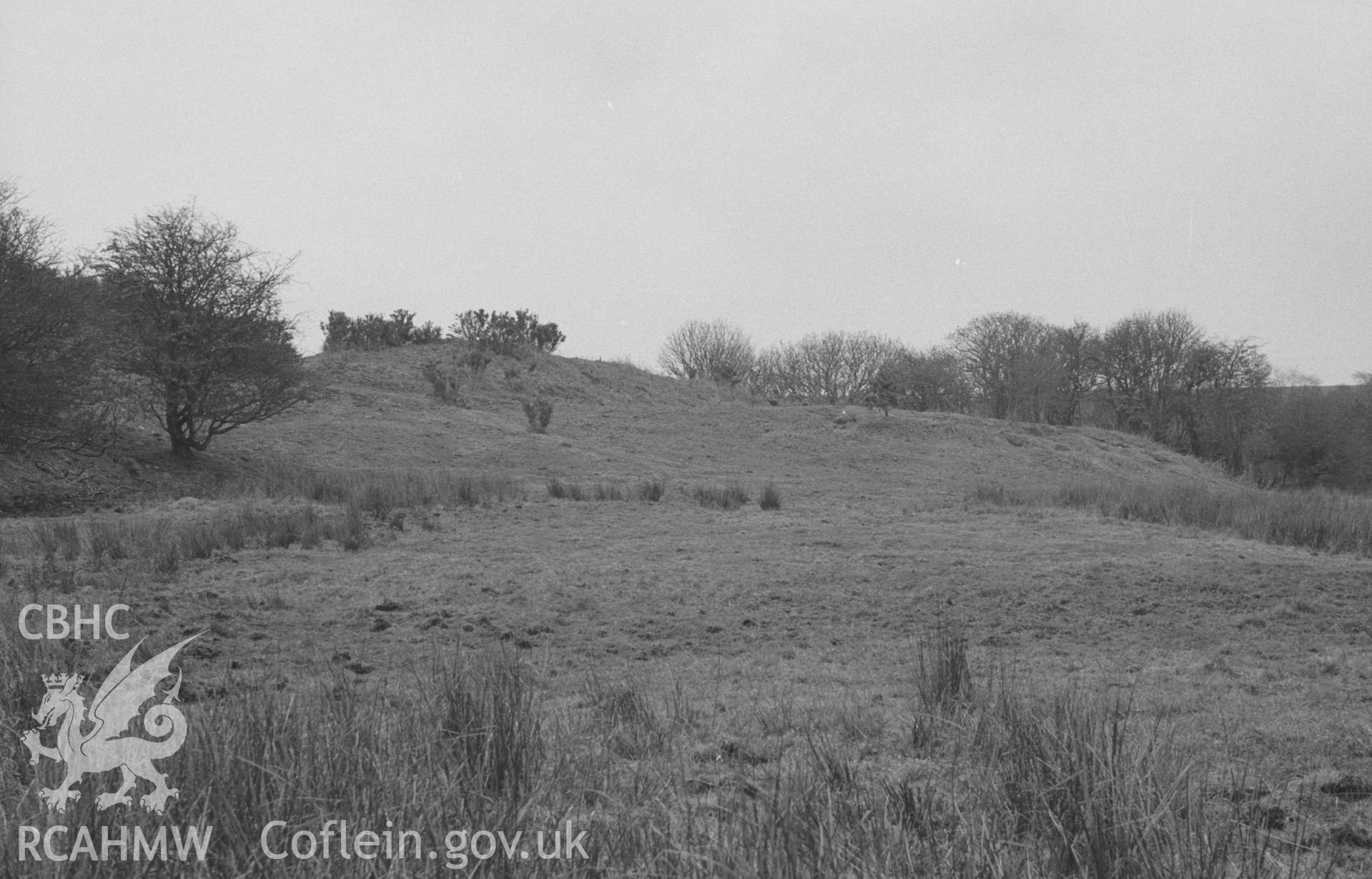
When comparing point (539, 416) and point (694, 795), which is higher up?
point (539, 416)

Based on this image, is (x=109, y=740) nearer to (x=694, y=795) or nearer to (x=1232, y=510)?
(x=694, y=795)

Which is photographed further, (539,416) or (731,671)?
(539,416)

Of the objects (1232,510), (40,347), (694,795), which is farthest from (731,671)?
(40,347)

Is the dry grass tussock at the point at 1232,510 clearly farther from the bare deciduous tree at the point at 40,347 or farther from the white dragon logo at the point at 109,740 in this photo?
the bare deciduous tree at the point at 40,347

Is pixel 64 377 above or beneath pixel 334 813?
above

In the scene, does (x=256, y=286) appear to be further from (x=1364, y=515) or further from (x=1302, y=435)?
(x=1302, y=435)

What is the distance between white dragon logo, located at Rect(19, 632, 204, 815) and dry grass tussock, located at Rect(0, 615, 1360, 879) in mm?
54

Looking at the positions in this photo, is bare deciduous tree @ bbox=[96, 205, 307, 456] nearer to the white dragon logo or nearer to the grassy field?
the grassy field

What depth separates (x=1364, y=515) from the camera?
14.4 metres

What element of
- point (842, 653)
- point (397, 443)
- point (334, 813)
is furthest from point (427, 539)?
point (397, 443)

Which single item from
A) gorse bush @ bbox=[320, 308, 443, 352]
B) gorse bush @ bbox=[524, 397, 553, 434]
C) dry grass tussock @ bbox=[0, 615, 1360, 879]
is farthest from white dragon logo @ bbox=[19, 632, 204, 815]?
gorse bush @ bbox=[320, 308, 443, 352]

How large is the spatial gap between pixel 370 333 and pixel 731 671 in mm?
39325

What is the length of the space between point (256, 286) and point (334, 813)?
22191 mm

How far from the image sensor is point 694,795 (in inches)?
140
